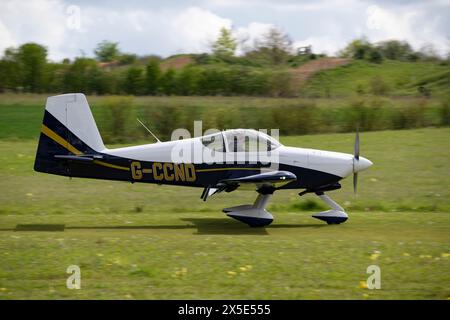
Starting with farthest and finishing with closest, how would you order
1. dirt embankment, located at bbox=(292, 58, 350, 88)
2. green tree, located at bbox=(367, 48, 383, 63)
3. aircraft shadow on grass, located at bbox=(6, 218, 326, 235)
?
green tree, located at bbox=(367, 48, 383, 63) → dirt embankment, located at bbox=(292, 58, 350, 88) → aircraft shadow on grass, located at bbox=(6, 218, 326, 235)

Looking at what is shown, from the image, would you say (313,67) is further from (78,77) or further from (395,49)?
(78,77)

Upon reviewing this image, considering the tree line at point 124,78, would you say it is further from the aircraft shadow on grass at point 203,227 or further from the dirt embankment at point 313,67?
the aircraft shadow on grass at point 203,227

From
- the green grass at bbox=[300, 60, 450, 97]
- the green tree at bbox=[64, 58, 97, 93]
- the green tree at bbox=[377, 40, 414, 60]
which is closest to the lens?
the green tree at bbox=[64, 58, 97, 93]

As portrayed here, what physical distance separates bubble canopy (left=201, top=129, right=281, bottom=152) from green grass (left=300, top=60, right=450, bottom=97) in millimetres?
28791

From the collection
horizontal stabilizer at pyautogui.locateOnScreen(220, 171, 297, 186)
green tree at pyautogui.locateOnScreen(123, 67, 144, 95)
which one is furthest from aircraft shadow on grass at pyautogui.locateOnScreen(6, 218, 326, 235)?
green tree at pyautogui.locateOnScreen(123, 67, 144, 95)

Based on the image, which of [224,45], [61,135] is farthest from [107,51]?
[61,135]

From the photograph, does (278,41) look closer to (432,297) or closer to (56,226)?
(56,226)

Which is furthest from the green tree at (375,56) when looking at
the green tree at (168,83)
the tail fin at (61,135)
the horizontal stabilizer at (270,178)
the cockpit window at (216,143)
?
the tail fin at (61,135)

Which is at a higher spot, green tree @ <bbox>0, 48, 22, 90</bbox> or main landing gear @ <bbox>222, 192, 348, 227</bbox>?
green tree @ <bbox>0, 48, 22, 90</bbox>

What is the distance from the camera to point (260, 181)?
43.0 feet

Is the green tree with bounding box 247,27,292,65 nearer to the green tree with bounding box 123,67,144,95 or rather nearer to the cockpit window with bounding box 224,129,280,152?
the green tree with bounding box 123,67,144,95

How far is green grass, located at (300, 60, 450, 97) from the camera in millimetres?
45438

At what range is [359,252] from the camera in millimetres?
10766
